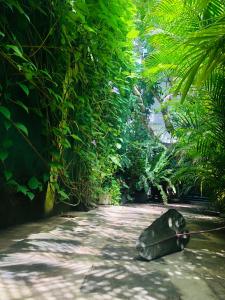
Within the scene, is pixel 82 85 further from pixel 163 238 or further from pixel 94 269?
pixel 94 269

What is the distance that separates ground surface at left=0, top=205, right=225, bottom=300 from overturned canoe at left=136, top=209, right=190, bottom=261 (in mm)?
56

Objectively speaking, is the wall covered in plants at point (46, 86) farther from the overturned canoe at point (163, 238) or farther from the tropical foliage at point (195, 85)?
the overturned canoe at point (163, 238)

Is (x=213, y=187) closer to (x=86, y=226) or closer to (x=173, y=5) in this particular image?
(x=86, y=226)

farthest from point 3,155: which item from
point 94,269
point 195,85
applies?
point 195,85

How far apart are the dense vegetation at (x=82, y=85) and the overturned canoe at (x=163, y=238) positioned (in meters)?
0.80

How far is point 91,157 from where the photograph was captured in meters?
3.89

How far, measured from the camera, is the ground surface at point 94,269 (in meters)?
1.38

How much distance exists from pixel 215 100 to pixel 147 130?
6516mm

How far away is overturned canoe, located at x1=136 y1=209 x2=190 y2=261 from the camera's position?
204 centimetres

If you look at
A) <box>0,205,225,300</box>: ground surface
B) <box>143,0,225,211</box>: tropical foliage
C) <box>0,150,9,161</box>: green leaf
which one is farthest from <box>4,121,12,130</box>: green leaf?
<box>143,0,225,211</box>: tropical foliage

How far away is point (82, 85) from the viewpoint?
317 centimetres

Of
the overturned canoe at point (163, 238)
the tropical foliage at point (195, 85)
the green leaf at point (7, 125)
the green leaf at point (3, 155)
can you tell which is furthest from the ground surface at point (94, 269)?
the tropical foliage at point (195, 85)

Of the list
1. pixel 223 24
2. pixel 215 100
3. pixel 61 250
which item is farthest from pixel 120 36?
pixel 61 250

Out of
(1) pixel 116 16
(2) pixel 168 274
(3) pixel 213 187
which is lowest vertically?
(2) pixel 168 274
